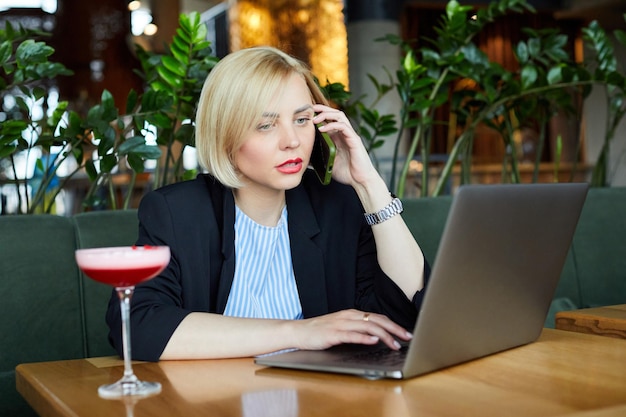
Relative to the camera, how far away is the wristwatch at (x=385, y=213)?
5.48 ft

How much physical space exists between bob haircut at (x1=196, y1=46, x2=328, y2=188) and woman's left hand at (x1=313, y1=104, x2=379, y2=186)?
0.10 metres

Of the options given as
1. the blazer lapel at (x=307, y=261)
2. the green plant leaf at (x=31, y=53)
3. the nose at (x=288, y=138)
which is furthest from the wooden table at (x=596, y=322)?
the green plant leaf at (x=31, y=53)

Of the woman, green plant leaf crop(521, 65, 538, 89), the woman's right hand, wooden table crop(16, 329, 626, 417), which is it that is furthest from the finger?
green plant leaf crop(521, 65, 538, 89)

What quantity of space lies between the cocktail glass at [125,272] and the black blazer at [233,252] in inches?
12.4

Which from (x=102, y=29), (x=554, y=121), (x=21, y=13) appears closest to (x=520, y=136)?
(x=554, y=121)

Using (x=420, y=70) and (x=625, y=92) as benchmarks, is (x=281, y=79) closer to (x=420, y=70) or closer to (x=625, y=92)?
(x=420, y=70)

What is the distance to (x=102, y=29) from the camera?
952 centimetres

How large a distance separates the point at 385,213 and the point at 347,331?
0.46 metres

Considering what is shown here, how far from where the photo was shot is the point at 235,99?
1.65 metres

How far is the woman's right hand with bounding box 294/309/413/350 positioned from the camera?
1.24m

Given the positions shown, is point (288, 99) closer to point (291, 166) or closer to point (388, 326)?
point (291, 166)

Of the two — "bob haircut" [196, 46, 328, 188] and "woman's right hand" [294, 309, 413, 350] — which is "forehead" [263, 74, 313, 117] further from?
"woman's right hand" [294, 309, 413, 350]

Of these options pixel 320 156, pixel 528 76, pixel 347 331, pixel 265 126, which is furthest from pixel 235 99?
pixel 528 76

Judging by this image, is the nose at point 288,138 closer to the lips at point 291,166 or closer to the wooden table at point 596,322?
the lips at point 291,166
